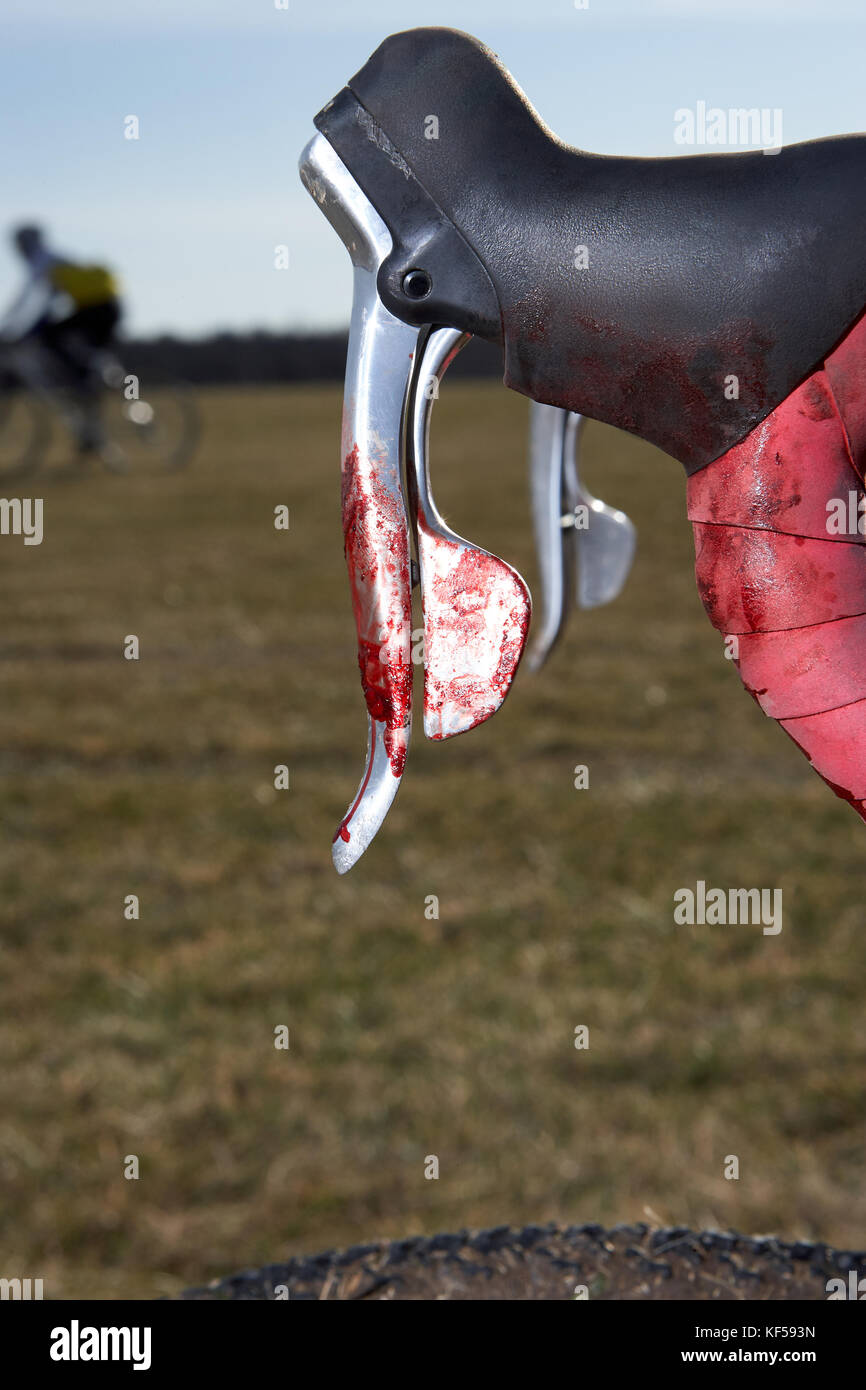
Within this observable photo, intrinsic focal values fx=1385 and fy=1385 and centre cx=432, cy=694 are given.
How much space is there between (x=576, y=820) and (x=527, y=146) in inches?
107

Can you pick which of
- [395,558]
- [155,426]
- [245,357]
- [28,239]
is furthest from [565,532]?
[245,357]

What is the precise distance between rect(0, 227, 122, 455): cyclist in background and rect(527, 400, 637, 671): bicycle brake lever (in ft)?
33.4

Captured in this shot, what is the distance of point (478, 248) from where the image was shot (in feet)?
2.40

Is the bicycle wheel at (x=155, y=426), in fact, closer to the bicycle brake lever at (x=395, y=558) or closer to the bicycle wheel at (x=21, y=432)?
the bicycle wheel at (x=21, y=432)

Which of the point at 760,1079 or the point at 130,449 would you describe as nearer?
the point at 760,1079

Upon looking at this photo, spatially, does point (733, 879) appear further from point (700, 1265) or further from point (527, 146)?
point (527, 146)

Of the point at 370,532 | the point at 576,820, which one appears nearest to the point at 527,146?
the point at 370,532

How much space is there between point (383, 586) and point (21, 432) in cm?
1110

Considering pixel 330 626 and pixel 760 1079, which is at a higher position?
pixel 330 626

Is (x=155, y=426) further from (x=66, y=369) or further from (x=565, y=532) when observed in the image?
(x=565, y=532)

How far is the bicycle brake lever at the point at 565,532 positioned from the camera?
952 mm

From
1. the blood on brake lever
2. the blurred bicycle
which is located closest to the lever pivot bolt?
the blood on brake lever

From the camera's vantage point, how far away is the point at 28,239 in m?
10.2

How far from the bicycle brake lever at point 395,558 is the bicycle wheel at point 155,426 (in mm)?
10429
